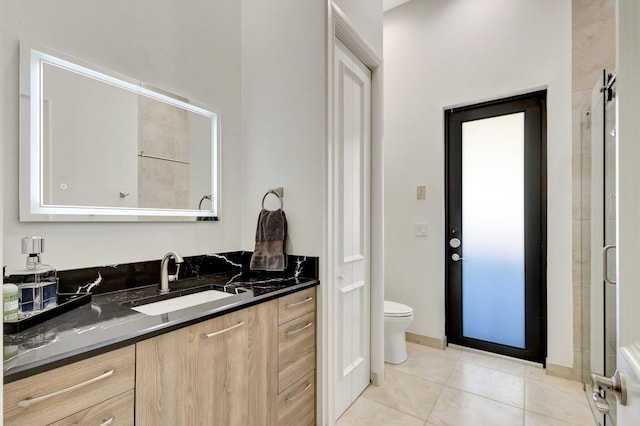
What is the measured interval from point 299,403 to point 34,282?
4.25 feet

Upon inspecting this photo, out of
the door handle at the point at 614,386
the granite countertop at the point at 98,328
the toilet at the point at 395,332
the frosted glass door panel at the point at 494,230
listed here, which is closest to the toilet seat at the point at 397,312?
the toilet at the point at 395,332

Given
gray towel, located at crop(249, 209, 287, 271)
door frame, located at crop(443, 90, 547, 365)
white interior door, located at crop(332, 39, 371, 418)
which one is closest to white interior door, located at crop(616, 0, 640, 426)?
white interior door, located at crop(332, 39, 371, 418)

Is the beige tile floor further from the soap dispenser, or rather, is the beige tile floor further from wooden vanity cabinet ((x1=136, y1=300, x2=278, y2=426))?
the soap dispenser

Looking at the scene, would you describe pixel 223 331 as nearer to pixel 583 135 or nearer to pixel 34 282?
pixel 34 282

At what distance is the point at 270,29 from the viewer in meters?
2.00

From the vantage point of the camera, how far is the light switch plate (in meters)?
2.96

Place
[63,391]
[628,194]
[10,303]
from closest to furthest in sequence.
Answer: [628,194] < [63,391] < [10,303]

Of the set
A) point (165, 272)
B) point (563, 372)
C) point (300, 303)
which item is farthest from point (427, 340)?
point (165, 272)

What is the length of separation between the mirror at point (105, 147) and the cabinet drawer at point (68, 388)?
28.3 inches

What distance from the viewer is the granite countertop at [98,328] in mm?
Result: 812

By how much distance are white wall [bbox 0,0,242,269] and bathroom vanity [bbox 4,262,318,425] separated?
26 centimetres

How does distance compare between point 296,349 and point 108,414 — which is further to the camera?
point 296,349

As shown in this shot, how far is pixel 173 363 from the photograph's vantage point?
1088mm

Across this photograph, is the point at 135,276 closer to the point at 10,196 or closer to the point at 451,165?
the point at 10,196
